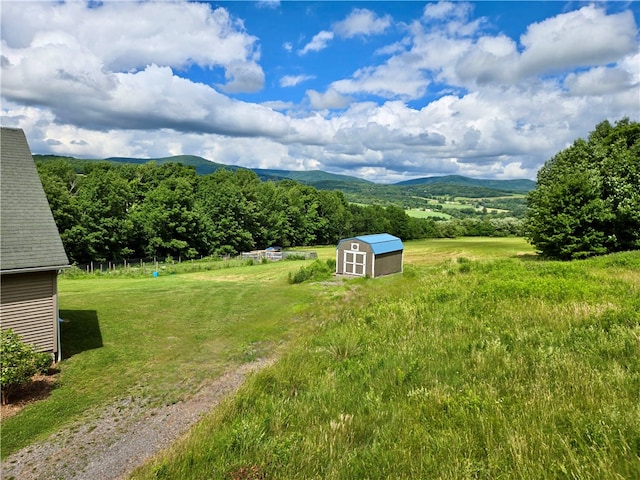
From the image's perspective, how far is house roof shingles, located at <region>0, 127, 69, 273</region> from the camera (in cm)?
1016

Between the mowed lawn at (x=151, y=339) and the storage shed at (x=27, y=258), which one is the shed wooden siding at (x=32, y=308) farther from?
the mowed lawn at (x=151, y=339)

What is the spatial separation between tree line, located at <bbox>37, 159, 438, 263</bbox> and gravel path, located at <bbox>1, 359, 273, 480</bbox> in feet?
132

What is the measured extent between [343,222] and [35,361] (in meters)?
77.8

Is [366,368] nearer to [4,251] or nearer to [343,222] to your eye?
[4,251]

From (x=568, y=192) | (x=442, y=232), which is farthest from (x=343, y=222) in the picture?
(x=568, y=192)

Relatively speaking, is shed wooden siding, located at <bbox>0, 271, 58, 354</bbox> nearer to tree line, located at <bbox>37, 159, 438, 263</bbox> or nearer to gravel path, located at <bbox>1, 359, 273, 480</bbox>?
gravel path, located at <bbox>1, 359, 273, 480</bbox>

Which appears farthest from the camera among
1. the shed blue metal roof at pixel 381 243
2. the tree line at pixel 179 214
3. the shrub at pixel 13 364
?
the tree line at pixel 179 214

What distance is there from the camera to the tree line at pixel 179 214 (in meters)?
43.8

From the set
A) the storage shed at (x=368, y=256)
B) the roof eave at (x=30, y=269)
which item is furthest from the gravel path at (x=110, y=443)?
the storage shed at (x=368, y=256)

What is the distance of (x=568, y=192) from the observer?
96.6ft

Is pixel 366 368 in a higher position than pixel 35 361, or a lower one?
higher

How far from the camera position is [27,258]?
10.2 m

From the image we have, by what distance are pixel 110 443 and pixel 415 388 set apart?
605cm

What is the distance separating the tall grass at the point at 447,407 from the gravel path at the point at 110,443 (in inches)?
72.1
